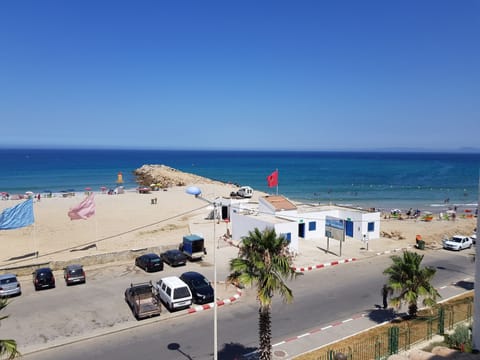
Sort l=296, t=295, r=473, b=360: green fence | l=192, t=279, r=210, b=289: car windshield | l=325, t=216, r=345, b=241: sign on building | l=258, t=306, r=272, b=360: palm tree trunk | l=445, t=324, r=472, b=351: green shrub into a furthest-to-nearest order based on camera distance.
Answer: l=325, t=216, r=345, b=241: sign on building
l=192, t=279, r=210, b=289: car windshield
l=296, t=295, r=473, b=360: green fence
l=445, t=324, r=472, b=351: green shrub
l=258, t=306, r=272, b=360: palm tree trunk

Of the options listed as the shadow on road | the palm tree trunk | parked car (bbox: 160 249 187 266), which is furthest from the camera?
parked car (bbox: 160 249 187 266)

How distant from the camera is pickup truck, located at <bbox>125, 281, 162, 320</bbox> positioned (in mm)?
16828

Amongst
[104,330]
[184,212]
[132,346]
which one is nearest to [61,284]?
[104,330]

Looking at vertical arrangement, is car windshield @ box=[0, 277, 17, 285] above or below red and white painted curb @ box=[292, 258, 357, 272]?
above

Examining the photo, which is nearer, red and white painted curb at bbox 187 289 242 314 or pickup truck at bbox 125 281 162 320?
pickup truck at bbox 125 281 162 320

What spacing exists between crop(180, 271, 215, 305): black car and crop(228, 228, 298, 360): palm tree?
A: 744 cm

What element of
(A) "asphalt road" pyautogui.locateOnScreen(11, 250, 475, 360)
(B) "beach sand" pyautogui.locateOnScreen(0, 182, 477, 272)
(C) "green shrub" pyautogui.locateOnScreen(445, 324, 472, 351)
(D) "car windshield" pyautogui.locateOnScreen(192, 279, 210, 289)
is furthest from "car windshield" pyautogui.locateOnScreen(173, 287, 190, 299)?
(C) "green shrub" pyautogui.locateOnScreen(445, 324, 472, 351)

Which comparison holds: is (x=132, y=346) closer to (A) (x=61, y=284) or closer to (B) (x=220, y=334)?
(B) (x=220, y=334)

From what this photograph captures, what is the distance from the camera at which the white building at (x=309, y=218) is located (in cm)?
3088

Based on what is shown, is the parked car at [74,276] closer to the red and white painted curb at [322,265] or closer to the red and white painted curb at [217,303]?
the red and white painted curb at [217,303]

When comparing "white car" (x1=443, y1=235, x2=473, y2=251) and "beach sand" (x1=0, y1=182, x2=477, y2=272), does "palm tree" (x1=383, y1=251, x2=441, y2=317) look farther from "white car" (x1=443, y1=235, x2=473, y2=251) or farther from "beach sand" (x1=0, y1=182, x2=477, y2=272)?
"white car" (x1=443, y1=235, x2=473, y2=251)

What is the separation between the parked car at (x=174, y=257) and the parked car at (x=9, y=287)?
873cm

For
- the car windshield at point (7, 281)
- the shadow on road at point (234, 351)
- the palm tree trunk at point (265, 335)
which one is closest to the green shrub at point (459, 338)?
the palm tree trunk at point (265, 335)

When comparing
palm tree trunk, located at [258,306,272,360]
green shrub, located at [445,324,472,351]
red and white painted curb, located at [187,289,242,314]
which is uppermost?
palm tree trunk, located at [258,306,272,360]
